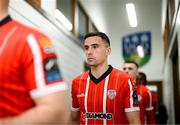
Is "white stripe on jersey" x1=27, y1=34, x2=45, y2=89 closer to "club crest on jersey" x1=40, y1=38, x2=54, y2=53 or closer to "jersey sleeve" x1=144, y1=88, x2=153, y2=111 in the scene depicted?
"club crest on jersey" x1=40, y1=38, x2=54, y2=53

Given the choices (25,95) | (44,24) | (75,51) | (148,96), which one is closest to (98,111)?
(25,95)

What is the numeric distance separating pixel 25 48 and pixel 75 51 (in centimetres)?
506

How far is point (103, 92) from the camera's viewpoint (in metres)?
2.28

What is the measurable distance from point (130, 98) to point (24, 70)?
1.45 meters

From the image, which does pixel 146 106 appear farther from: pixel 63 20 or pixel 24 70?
pixel 24 70

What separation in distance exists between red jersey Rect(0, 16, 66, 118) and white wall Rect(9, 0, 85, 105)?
1.95 metres

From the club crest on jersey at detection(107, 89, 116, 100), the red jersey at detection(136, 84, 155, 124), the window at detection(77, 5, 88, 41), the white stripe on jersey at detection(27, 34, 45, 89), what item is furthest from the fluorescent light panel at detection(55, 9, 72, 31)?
the white stripe on jersey at detection(27, 34, 45, 89)

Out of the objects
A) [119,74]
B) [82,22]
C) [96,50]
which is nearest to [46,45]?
[96,50]

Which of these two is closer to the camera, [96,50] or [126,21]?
[96,50]

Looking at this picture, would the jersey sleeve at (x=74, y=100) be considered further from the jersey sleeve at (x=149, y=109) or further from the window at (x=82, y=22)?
the window at (x=82, y=22)

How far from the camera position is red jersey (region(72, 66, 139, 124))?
2.23m

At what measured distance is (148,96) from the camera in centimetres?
378

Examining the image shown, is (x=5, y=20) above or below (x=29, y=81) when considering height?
above

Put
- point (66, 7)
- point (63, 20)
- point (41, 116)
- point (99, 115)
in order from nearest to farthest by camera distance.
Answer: point (41, 116), point (99, 115), point (63, 20), point (66, 7)
